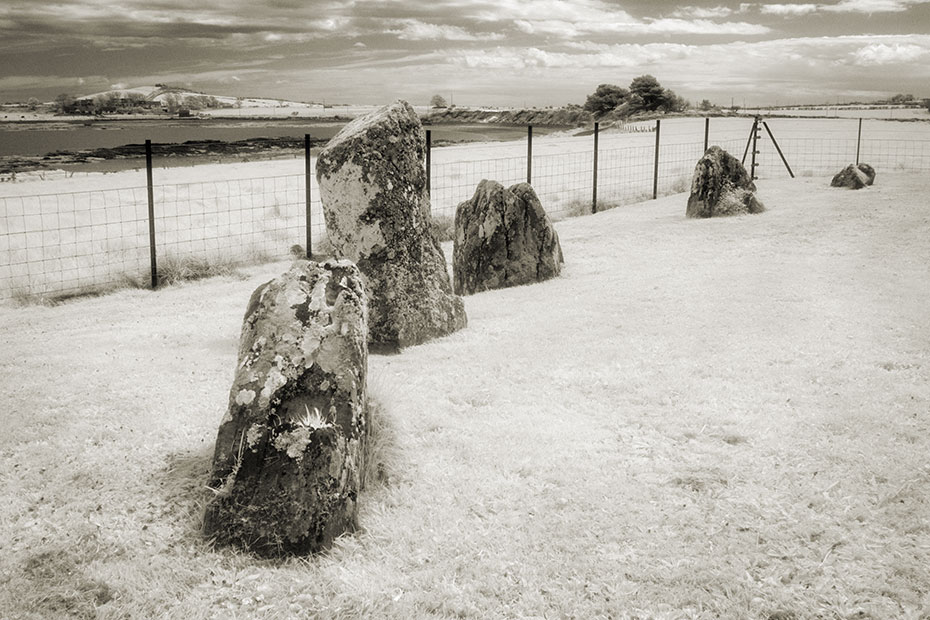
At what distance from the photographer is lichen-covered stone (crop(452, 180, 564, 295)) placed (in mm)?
9180

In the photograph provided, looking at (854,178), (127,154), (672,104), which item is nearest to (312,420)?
(854,178)

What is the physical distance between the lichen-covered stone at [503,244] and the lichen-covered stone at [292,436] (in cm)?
539

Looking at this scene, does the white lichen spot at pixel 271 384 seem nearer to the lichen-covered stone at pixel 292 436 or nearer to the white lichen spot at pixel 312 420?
the lichen-covered stone at pixel 292 436

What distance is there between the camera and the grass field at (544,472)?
307 centimetres

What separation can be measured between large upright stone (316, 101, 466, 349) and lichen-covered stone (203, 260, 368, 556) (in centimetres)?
273

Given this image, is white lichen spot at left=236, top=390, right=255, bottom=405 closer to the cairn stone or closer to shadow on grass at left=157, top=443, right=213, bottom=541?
shadow on grass at left=157, top=443, right=213, bottom=541

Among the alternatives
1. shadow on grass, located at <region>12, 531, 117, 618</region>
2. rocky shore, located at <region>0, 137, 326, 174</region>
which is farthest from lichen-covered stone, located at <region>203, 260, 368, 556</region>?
rocky shore, located at <region>0, 137, 326, 174</region>

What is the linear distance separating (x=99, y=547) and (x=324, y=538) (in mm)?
956

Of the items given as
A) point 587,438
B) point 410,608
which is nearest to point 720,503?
point 587,438

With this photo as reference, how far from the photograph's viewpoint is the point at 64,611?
2.94m

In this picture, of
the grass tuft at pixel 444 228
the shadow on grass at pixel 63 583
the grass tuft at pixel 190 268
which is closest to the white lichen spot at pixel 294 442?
the shadow on grass at pixel 63 583

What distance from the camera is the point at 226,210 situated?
1490 cm

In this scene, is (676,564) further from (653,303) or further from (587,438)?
(653,303)

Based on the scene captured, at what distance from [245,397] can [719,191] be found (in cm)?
1210
